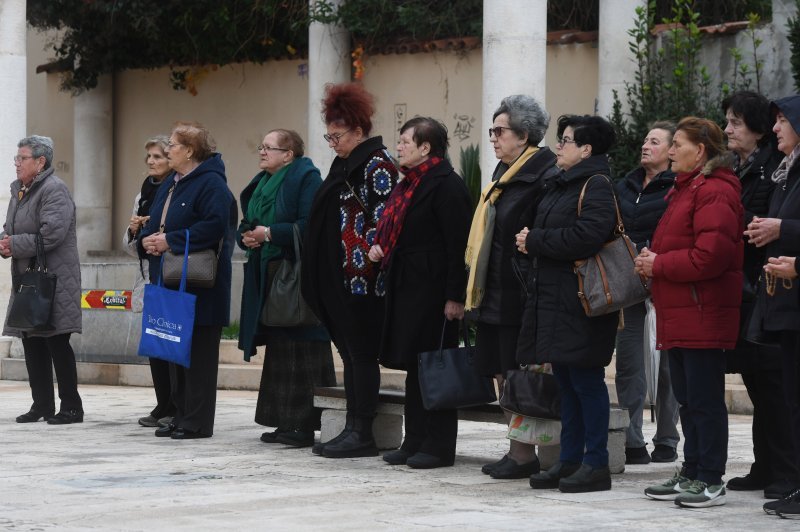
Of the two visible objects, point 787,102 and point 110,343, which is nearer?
point 787,102

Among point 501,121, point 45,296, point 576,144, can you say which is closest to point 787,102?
point 576,144

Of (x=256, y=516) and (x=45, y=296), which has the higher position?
(x=45, y=296)

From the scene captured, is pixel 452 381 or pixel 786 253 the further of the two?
pixel 452 381

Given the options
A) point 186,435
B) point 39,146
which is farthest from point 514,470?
point 39,146

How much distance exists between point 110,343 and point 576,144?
25.7 ft

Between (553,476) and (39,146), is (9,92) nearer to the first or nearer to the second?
(39,146)

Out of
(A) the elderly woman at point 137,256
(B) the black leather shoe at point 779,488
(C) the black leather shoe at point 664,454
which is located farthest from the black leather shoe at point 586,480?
(A) the elderly woman at point 137,256

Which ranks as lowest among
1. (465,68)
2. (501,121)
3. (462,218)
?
(462,218)

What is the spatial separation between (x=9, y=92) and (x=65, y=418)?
5.62 metres

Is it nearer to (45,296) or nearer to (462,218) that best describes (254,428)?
(45,296)

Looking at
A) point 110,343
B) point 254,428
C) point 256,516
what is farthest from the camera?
point 110,343

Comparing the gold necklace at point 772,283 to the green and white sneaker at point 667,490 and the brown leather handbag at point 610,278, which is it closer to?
the brown leather handbag at point 610,278

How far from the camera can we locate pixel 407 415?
8156 millimetres

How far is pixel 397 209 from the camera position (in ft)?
26.1
